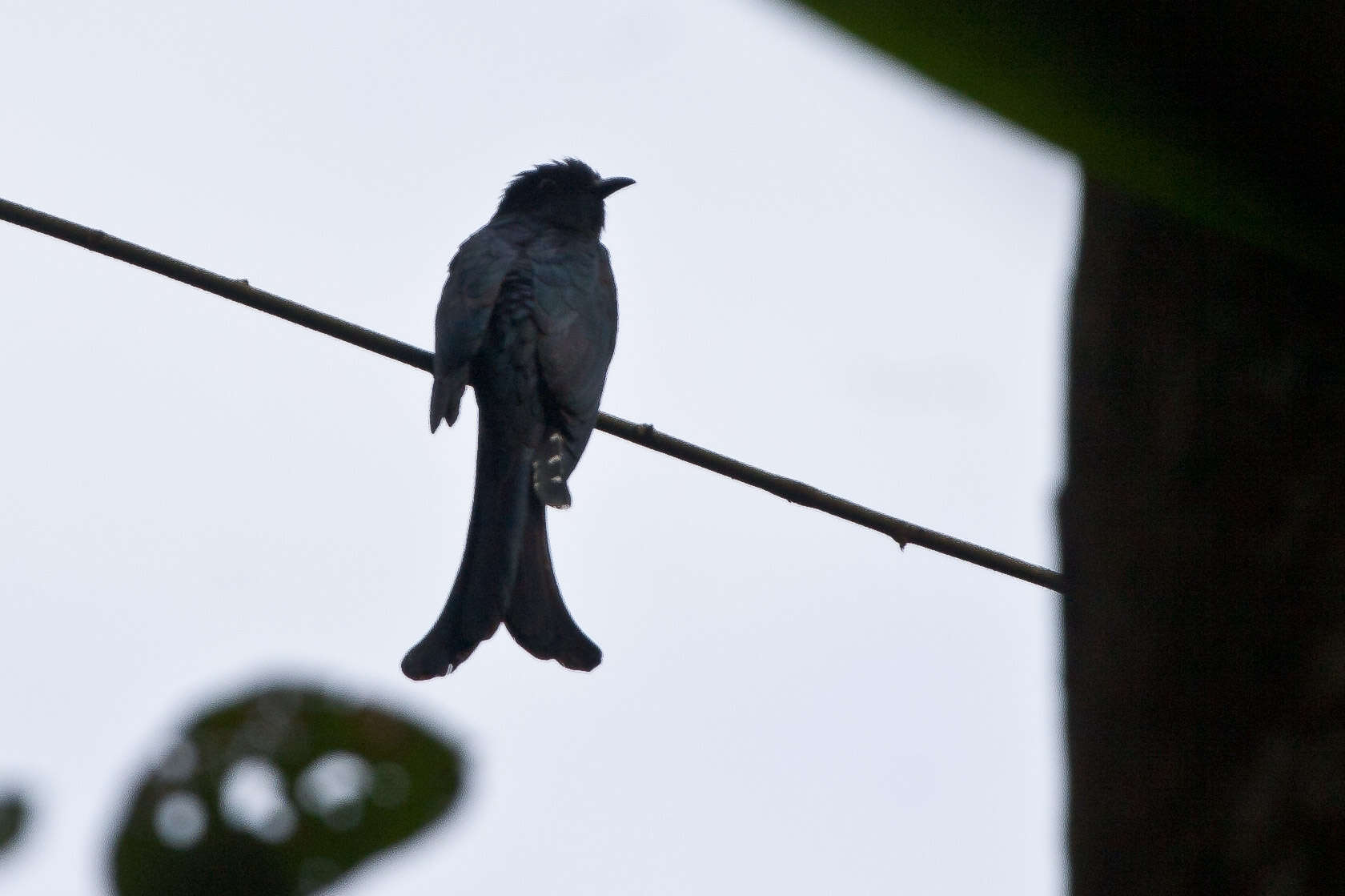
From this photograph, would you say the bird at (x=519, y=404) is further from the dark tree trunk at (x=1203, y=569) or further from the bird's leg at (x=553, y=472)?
the dark tree trunk at (x=1203, y=569)

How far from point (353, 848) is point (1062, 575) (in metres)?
2.10

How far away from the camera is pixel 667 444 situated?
3.34m

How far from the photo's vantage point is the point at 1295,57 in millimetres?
522

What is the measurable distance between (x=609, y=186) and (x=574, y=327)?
1784 mm

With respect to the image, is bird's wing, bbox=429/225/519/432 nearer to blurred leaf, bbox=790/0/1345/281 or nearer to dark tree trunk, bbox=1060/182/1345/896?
dark tree trunk, bbox=1060/182/1345/896

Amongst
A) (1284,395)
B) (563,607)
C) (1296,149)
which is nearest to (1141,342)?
(1284,395)

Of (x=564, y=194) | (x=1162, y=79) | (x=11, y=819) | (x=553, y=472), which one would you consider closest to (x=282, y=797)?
(x=11, y=819)

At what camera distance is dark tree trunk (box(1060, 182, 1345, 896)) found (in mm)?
648

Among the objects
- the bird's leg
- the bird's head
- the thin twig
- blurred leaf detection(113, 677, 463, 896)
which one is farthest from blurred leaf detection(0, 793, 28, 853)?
the bird's head

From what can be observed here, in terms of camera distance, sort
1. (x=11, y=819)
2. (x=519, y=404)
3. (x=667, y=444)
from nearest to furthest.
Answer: (x=11, y=819), (x=667, y=444), (x=519, y=404)

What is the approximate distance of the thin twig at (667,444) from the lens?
3000mm

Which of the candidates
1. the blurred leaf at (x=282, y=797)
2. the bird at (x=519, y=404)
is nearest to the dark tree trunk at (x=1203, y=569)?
the blurred leaf at (x=282, y=797)

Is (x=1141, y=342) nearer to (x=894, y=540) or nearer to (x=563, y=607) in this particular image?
(x=894, y=540)

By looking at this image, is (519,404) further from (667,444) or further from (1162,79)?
(1162,79)
